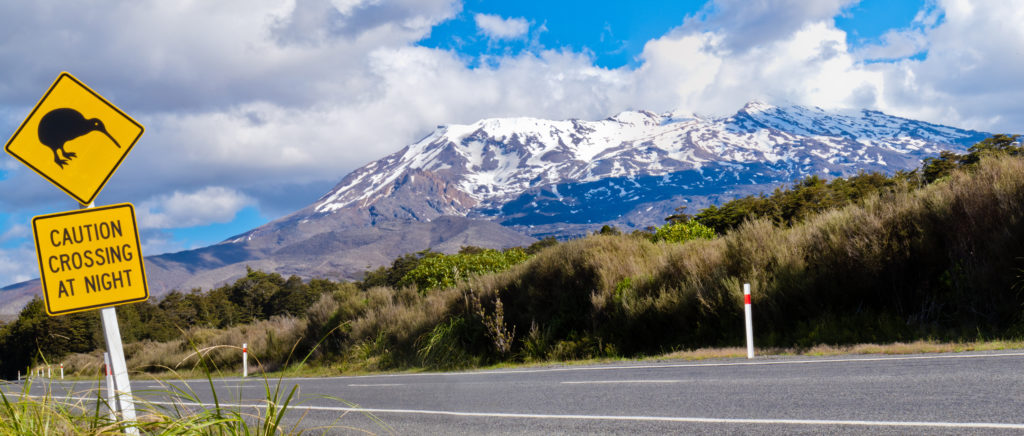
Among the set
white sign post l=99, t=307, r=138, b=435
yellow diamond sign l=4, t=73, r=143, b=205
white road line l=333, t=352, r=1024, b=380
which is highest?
yellow diamond sign l=4, t=73, r=143, b=205

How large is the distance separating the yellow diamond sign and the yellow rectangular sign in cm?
28

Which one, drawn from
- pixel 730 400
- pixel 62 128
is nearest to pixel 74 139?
pixel 62 128

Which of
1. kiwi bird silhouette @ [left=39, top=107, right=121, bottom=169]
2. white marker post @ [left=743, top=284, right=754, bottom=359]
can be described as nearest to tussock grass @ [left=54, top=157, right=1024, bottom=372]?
white marker post @ [left=743, top=284, right=754, bottom=359]

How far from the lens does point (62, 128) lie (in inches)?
178

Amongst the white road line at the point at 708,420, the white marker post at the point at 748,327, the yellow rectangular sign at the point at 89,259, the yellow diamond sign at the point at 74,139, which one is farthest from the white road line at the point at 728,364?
the yellow diamond sign at the point at 74,139

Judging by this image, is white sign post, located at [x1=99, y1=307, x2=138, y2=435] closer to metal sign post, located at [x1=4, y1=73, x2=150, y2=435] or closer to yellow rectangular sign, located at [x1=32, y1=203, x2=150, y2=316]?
metal sign post, located at [x1=4, y1=73, x2=150, y2=435]

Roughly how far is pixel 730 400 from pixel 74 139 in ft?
19.8

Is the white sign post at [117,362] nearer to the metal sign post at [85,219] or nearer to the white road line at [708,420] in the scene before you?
the metal sign post at [85,219]

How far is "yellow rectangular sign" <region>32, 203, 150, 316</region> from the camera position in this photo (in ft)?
13.5

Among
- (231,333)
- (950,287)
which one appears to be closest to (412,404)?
(950,287)

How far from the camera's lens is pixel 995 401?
5461mm

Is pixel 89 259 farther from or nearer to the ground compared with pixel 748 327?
farther from the ground

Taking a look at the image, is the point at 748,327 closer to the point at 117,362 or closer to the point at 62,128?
the point at 117,362

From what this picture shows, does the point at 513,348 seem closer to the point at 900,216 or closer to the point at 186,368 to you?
the point at 900,216
